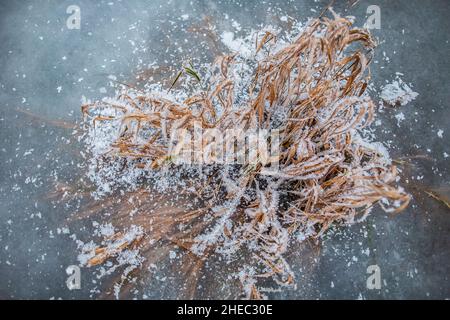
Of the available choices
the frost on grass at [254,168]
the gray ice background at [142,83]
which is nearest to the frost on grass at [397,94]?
the gray ice background at [142,83]

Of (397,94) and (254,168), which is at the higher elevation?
(397,94)

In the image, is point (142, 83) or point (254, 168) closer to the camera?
point (254, 168)

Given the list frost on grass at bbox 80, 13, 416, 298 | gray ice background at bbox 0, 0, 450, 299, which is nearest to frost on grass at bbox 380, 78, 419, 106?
gray ice background at bbox 0, 0, 450, 299

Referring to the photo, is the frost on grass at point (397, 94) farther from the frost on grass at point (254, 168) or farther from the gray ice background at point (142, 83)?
the frost on grass at point (254, 168)

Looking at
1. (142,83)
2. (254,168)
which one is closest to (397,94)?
(254,168)

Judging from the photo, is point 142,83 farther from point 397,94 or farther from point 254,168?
point 397,94
